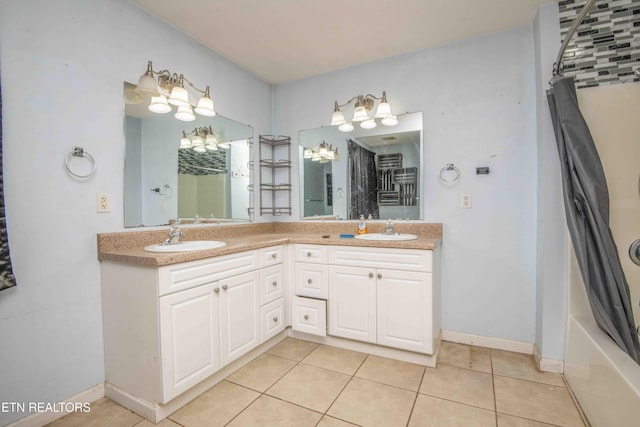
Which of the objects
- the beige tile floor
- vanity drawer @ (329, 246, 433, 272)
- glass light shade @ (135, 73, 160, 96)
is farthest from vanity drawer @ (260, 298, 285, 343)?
glass light shade @ (135, 73, 160, 96)

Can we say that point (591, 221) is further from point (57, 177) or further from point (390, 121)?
point (57, 177)

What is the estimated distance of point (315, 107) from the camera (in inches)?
112

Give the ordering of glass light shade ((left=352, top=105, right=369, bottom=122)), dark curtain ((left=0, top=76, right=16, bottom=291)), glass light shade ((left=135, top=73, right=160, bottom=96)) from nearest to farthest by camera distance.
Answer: dark curtain ((left=0, top=76, right=16, bottom=291)) < glass light shade ((left=135, top=73, right=160, bottom=96)) < glass light shade ((left=352, top=105, right=369, bottom=122))

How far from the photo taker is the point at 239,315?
1.88m

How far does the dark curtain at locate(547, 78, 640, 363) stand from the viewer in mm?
1461

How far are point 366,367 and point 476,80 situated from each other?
7.29ft

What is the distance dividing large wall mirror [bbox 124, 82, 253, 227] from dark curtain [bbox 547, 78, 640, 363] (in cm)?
231

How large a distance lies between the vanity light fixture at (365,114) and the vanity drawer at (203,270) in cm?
135

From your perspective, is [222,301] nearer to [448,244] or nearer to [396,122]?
[448,244]

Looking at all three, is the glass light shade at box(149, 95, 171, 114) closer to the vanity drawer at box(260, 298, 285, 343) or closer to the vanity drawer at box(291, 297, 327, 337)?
the vanity drawer at box(260, 298, 285, 343)

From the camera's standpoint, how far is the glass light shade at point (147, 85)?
1.74 meters

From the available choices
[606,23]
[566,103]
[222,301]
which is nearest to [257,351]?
[222,301]

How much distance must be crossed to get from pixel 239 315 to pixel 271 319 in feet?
1.19

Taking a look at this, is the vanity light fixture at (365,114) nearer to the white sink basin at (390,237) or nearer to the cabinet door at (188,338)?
the white sink basin at (390,237)
